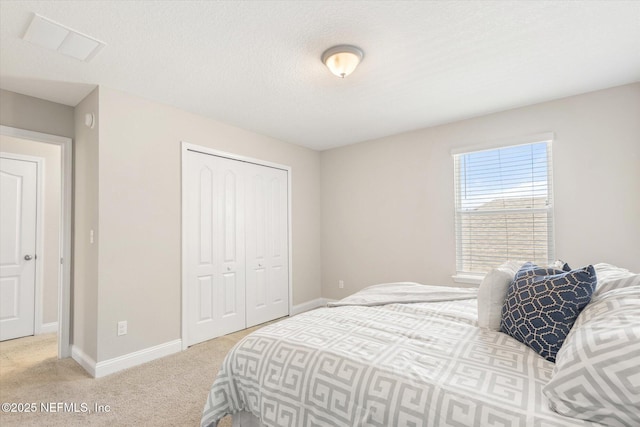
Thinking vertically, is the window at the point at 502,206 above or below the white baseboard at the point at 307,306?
above

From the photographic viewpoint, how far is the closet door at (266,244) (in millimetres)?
3959

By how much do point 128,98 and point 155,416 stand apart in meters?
2.58

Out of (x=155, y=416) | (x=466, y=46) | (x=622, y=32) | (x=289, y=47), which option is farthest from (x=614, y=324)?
(x=155, y=416)

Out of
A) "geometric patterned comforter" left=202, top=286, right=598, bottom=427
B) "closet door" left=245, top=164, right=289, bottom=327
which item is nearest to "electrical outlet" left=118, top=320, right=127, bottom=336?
"closet door" left=245, top=164, right=289, bottom=327

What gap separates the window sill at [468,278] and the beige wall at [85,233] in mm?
3578

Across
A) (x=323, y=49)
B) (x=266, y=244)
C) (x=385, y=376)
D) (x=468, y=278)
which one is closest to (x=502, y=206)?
(x=468, y=278)

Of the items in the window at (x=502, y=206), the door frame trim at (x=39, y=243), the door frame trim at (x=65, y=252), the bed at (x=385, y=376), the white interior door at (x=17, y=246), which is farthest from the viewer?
the door frame trim at (x=39, y=243)

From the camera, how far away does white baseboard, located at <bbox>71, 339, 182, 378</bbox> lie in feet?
8.53

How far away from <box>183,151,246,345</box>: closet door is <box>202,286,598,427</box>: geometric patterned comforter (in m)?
1.89

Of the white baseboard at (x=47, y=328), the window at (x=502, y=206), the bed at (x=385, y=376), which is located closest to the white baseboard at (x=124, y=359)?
the white baseboard at (x=47, y=328)

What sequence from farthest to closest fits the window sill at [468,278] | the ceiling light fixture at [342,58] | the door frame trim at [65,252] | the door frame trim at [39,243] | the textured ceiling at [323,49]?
1. the door frame trim at [39,243]
2. the window sill at [468,278]
3. the door frame trim at [65,252]
4. the ceiling light fixture at [342,58]
5. the textured ceiling at [323,49]

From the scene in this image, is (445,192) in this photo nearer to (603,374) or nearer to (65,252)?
(603,374)

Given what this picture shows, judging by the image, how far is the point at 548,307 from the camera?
4.61 ft

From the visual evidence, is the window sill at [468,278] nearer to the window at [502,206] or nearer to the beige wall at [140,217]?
the window at [502,206]
